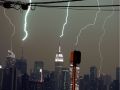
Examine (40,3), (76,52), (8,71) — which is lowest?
(76,52)

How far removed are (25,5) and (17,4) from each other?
0.26 metres

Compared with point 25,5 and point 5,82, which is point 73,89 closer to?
point 25,5

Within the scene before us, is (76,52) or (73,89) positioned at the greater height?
(76,52)

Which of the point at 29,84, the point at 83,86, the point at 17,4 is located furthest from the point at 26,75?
the point at 17,4

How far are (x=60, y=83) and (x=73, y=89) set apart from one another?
118m

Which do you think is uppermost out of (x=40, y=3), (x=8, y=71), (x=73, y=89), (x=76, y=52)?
(x=8, y=71)

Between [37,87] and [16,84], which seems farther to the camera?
[37,87]

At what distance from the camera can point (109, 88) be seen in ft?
431

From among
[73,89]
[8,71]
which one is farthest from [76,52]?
[8,71]

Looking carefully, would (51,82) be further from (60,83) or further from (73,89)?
(73,89)

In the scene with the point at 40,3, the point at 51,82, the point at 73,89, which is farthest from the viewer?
the point at 51,82

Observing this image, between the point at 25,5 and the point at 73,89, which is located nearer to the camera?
the point at 73,89

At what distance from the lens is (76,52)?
10.5 m

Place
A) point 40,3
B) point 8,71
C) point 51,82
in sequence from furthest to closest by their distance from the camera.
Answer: point 51,82 → point 8,71 → point 40,3
